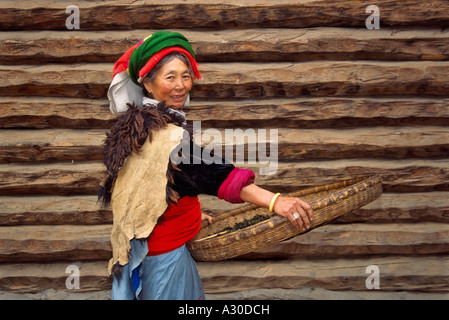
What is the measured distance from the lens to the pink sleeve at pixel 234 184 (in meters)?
1.82

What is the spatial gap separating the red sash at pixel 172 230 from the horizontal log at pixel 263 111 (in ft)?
4.94

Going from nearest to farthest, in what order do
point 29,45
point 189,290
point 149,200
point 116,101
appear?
point 149,200
point 189,290
point 116,101
point 29,45

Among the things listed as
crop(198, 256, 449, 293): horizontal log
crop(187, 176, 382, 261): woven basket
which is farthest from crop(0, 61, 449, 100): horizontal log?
crop(198, 256, 449, 293): horizontal log

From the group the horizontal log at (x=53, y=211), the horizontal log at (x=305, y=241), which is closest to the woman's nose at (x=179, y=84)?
the horizontal log at (x=53, y=211)

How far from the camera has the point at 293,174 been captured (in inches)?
137

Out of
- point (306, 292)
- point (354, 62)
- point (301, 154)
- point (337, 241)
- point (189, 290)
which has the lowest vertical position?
point (306, 292)

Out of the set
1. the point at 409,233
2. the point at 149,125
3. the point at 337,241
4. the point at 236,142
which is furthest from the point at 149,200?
the point at 409,233

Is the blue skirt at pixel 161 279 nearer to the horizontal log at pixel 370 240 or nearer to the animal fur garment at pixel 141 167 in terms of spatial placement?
the animal fur garment at pixel 141 167

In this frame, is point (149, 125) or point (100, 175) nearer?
point (149, 125)

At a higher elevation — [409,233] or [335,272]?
[409,233]

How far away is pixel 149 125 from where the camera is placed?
191 cm

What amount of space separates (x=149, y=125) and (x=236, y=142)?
1.61m

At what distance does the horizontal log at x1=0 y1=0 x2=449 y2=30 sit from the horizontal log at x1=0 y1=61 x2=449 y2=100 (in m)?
0.35

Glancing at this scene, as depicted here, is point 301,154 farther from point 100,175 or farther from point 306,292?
point 100,175
